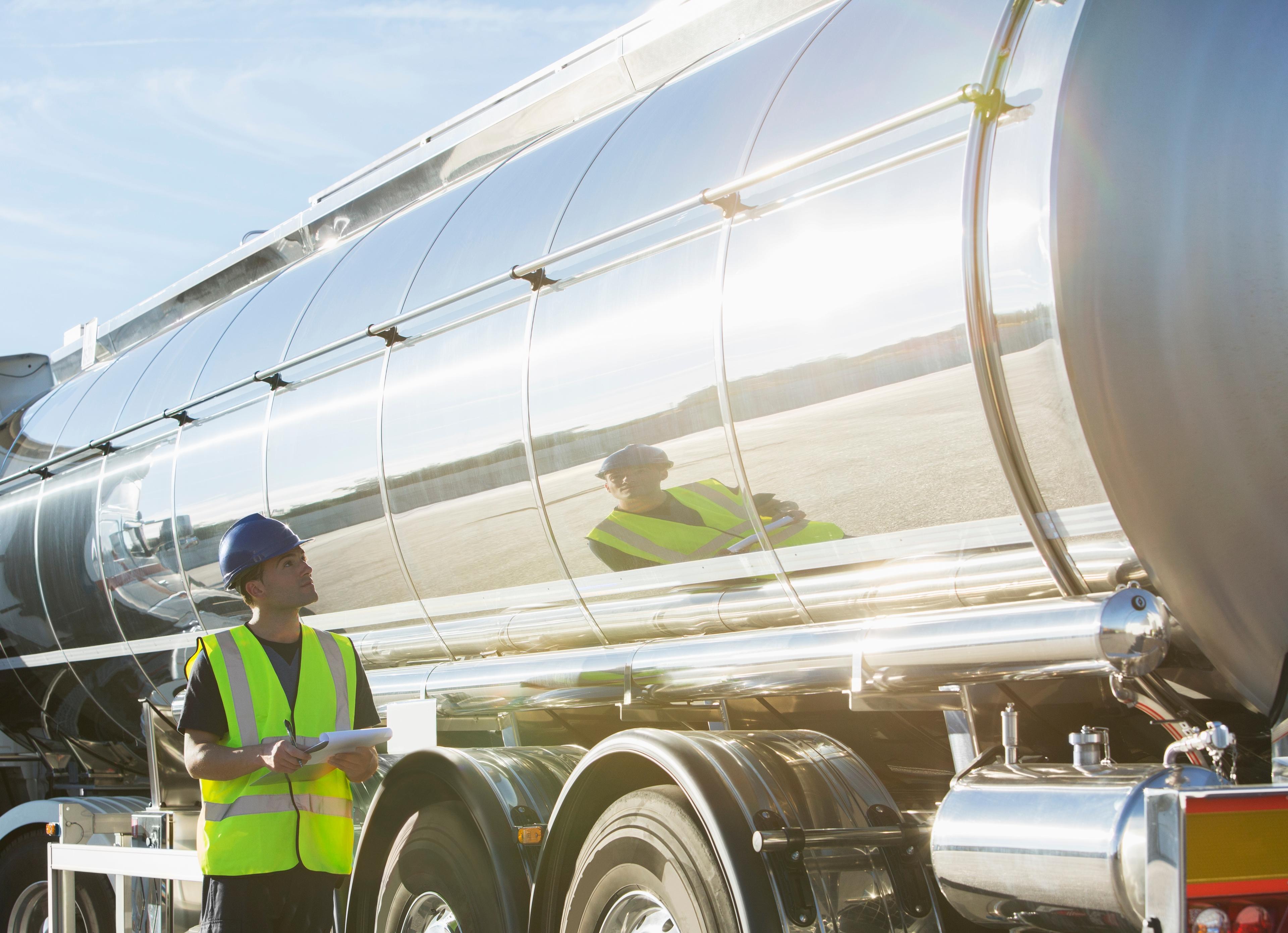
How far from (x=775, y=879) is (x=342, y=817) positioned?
1.85 m

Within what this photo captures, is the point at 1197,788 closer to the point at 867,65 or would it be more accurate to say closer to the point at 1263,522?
the point at 1263,522

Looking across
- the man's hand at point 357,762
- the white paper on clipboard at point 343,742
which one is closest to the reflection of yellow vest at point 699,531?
the white paper on clipboard at point 343,742

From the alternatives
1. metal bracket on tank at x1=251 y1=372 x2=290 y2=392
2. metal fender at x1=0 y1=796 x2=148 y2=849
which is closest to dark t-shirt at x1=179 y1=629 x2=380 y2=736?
metal bracket on tank at x1=251 y1=372 x2=290 y2=392

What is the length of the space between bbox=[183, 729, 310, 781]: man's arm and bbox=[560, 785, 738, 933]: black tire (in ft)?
3.14

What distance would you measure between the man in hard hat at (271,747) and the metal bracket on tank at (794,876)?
61.3 inches

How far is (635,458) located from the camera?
3932 millimetres

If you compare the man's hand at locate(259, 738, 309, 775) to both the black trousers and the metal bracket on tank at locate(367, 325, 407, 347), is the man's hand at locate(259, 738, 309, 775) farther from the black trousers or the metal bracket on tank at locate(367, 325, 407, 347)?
the metal bracket on tank at locate(367, 325, 407, 347)

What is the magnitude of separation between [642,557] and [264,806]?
1.50 metres

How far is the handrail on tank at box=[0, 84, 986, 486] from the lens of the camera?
10.5 ft

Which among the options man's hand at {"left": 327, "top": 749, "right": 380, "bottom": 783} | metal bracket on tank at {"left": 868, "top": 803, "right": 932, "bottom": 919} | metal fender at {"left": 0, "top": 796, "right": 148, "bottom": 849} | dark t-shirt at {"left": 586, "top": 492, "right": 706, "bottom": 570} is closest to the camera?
metal bracket on tank at {"left": 868, "top": 803, "right": 932, "bottom": 919}

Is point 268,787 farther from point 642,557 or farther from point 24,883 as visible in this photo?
point 24,883

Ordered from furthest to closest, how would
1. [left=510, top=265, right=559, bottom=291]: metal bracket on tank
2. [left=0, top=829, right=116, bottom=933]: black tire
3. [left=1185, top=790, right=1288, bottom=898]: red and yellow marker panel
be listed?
[left=0, top=829, right=116, bottom=933]: black tire, [left=510, top=265, right=559, bottom=291]: metal bracket on tank, [left=1185, top=790, right=1288, bottom=898]: red and yellow marker panel

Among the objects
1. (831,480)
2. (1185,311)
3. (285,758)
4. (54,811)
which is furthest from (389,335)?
(54,811)

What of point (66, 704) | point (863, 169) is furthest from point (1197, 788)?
point (66, 704)
